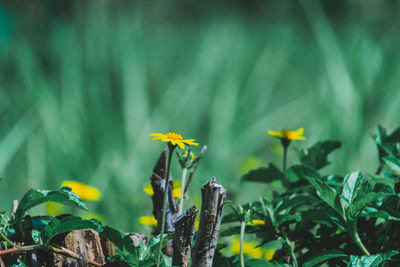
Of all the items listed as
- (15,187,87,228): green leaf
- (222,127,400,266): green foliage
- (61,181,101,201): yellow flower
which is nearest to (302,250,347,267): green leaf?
(222,127,400,266): green foliage

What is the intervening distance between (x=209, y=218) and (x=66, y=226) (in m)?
0.13

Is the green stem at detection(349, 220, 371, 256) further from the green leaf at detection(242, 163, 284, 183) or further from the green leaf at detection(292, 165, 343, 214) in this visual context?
the green leaf at detection(242, 163, 284, 183)

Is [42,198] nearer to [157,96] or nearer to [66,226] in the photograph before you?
[66,226]

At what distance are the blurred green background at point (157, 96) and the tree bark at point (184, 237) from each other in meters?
1.11

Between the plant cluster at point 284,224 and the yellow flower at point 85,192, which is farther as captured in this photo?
the yellow flower at point 85,192

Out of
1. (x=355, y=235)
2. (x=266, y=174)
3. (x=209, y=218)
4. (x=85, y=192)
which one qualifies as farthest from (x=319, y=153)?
(x=85, y=192)

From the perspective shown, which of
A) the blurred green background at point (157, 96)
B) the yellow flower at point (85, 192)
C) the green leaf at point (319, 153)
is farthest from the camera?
the blurred green background at point (157, 96)

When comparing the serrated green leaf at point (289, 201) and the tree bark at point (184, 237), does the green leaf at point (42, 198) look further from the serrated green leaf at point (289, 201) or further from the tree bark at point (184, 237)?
the serrated green leaf at point (289, 201)

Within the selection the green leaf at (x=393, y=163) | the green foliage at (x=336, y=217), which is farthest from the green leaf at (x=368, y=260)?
the green leaf at (x=393, y=163)

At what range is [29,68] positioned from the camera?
238 cm

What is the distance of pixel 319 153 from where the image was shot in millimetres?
602

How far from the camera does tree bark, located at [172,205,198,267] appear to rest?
37cm

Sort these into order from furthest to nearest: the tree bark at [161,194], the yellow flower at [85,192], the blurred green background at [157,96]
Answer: the blurred green background at [157,96] < the yellow flower at [85,192] < the tree bark at [161,194]

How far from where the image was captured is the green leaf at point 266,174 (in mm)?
611
